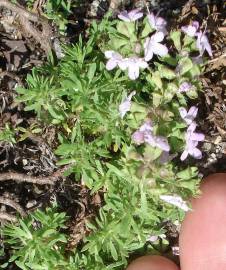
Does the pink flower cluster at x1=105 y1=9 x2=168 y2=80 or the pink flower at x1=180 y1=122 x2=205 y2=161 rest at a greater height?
the pink flower cluster at x1=105 y1=9 x2=168 y2=80

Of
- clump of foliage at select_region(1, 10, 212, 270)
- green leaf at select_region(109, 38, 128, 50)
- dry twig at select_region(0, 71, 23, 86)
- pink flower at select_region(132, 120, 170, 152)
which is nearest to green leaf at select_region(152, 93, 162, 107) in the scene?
clump of foliage at select_region(1, 10, 212, 270)

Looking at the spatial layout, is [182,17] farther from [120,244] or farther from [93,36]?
[120,244]

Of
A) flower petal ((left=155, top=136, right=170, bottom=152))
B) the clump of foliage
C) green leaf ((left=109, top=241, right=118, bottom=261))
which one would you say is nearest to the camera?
flower petal ((left=155, top=136, right=170, bottom=152))

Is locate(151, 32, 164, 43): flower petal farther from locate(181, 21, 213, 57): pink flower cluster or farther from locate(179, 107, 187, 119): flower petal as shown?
locate(179, 107, 187, 119): flower petal

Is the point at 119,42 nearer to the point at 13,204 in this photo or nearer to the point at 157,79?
the point at 157,79

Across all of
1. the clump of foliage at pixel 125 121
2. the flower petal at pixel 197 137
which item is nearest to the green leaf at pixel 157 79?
the clump of foliage at pixel 125 121

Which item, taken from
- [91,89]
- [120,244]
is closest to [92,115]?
[91,89]
